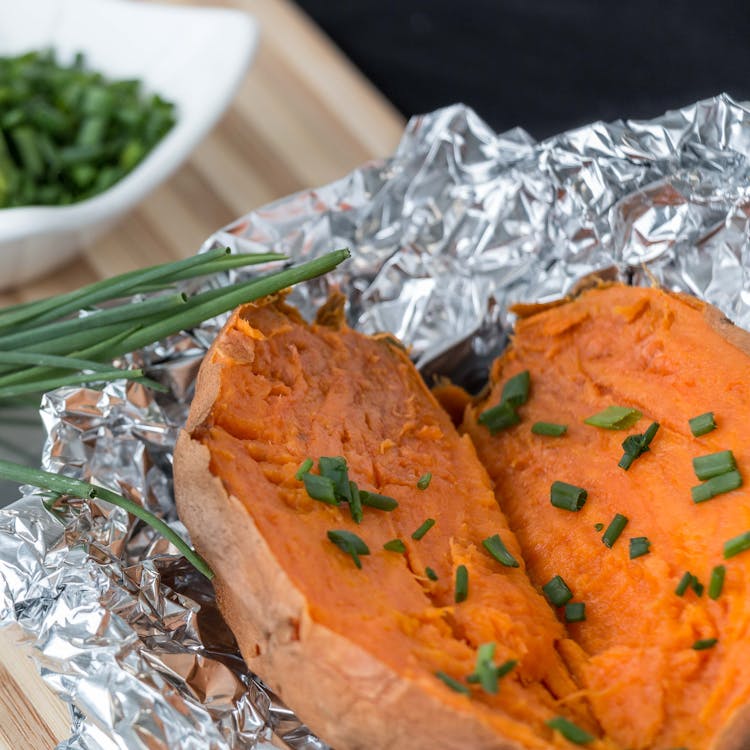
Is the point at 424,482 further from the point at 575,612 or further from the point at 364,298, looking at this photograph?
the point at 364,298

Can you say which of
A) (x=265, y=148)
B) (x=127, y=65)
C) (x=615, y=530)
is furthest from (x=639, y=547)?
(x=127, y=65)

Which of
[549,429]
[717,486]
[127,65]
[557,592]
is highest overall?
[127,65]

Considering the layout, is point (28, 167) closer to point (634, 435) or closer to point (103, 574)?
point (103, 574)

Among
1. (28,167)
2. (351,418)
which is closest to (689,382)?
(351,418)

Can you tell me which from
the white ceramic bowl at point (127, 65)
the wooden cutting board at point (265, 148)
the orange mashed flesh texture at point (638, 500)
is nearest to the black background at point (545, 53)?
the wooden cutting board at point (265, 148)

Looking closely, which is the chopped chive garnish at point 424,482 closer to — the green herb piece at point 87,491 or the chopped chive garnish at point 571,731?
the green herb piece at point 87,491

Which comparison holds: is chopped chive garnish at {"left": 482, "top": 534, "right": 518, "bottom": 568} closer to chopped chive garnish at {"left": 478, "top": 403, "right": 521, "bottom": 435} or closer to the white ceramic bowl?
chopped chive garnish at {"left": 478, "top": 403, "right": 521, "bottom": 435}

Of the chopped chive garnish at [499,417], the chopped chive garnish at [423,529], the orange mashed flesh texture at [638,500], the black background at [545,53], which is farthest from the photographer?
the black background at [545,53]
